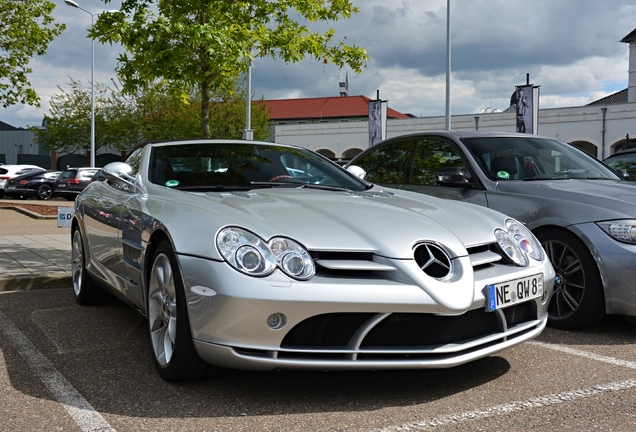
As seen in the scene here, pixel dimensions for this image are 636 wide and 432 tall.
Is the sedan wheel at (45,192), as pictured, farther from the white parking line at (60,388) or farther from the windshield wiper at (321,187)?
the windshield wiper at (321,187)

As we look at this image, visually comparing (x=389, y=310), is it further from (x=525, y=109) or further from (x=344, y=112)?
(x=344, y=112)

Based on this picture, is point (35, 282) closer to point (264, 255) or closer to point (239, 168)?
point (239, 168)

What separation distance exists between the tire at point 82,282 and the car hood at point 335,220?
6.30 feet

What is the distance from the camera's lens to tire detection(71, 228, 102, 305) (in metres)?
5.69

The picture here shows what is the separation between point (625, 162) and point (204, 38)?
5032mm

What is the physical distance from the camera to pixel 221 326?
3178 millimetres

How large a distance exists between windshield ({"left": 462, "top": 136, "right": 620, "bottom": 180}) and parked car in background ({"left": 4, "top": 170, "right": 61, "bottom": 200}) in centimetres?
2493

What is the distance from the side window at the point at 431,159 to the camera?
6.17 meters

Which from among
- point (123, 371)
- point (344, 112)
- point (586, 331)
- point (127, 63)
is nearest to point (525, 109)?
point (127, 63)

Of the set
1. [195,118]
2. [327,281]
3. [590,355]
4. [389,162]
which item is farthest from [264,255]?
[195,118]

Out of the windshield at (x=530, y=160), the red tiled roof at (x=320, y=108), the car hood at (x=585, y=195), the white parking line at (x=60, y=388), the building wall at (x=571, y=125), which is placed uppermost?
the red tiled roof at (x=320, y=108)

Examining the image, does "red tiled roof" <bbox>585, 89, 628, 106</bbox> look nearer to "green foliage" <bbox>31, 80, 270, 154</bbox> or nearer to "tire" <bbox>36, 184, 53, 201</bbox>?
"green foliage" <bbox>31, 80, 270, 154</bbox>

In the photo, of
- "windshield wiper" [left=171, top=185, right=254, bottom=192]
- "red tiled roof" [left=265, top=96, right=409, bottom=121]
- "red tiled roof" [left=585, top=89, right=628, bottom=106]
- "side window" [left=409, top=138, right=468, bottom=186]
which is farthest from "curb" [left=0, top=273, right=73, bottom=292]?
"red tiled roof" [left=585, top=89, right=628, bottom=106]

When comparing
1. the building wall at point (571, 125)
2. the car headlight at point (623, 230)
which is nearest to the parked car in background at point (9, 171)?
the building wall at point (571, 125)
